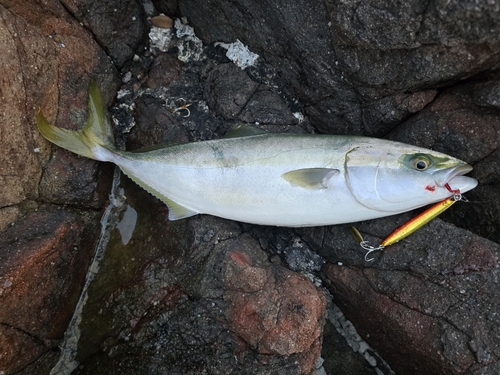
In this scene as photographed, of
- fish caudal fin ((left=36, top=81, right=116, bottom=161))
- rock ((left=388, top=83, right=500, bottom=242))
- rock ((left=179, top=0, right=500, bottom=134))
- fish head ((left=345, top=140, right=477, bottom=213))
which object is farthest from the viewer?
fish caudal fin ((left=36, top=81, right=116, bottom=161))

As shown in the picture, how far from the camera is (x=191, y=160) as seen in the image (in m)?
3.15

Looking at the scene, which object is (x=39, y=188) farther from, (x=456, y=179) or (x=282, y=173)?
(x=456, y=179)

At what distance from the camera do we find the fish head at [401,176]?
111 inches

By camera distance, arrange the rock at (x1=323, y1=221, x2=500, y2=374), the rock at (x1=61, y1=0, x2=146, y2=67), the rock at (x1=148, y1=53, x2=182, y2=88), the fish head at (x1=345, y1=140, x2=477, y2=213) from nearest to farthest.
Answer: the rock at (x1=323, y1=221, x2=500, y2=374)
the fish head at (x1=345, y1=140, x2=477, y2=213)
the rock at (x1=61, y1=0, x2=146, y2=67)
the rock at (x1=148, y1=53, x2=182, y2=88)

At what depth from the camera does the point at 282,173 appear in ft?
9.84

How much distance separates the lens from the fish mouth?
281 cm

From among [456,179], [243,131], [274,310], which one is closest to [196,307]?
[274,310]

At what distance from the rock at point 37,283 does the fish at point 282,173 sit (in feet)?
2.15

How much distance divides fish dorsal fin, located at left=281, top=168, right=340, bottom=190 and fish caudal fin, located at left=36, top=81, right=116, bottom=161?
1.51 m

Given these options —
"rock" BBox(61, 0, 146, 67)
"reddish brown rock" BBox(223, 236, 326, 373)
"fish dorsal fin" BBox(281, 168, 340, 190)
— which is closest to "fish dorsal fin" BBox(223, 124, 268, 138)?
"fish dorsal fin" BBox(281, 168, 340, 190)

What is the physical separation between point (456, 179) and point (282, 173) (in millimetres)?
1232

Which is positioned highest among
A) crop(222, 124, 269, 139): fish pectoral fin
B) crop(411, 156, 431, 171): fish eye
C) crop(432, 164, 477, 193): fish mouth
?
crop(411, 156, 431, 171): fish eye

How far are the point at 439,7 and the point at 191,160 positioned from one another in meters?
→ 1.96

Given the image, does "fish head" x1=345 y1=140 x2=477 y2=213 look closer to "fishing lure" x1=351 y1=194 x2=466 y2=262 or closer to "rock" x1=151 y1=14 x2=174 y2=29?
"fishing lure" x1=351 y1=194 x2=466 y2=262
